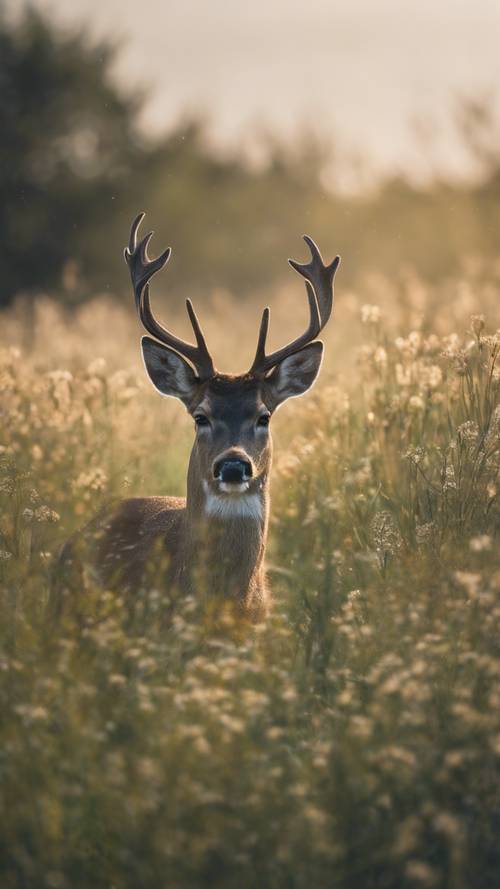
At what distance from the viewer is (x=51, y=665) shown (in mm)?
4516

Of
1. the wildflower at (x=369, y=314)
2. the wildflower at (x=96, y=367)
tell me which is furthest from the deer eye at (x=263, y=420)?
the wildflower at (x=96, y=367)

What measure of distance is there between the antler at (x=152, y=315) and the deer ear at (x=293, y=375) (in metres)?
0.31

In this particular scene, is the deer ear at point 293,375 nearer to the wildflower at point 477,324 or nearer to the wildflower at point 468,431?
the wildflower at point 477,324

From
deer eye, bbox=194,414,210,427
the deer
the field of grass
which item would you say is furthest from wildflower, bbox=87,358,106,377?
deer eye, bbox=194,414,210,427

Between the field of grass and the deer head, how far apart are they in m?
0.49

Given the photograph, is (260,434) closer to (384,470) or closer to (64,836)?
(384,470)

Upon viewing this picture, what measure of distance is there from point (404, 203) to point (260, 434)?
3082cm

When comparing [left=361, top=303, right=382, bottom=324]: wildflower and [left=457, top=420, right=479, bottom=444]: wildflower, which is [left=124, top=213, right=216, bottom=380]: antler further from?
[left=457, top=420, right=479, bottom=444]: wildflower

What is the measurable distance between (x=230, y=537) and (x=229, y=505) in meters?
0.15

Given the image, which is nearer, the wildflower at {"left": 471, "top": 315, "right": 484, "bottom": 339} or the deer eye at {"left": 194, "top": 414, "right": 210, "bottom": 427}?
the wildflower at {"left": 471, "top": 315, "right": 484, "bottom": 339}

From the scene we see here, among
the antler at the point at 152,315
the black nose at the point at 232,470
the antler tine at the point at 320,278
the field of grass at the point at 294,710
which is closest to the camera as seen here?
the field of grass at the point at 294,710

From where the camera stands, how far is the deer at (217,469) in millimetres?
6398

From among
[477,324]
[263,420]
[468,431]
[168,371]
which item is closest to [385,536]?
[468,431]

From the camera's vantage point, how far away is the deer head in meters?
6.48
